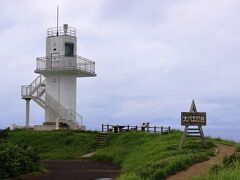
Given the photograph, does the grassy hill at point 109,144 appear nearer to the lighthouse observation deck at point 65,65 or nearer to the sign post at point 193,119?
the sign post at point 193,119

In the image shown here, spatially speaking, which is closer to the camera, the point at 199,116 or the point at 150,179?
the point at 150,179

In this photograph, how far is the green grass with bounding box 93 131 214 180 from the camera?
50.5 ft

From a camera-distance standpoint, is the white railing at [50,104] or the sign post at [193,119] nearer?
the sign post at [193,119]

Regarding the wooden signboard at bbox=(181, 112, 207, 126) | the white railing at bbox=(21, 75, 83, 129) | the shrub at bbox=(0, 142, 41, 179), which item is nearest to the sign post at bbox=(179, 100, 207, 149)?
the wooden signboard at bbox=(181, 112, 207, 126)

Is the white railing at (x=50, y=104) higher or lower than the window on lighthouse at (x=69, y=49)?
lower

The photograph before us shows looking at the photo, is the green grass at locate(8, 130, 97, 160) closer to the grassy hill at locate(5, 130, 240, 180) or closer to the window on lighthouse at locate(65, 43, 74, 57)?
the grassy hill at locate(5, 130, 240, 180)

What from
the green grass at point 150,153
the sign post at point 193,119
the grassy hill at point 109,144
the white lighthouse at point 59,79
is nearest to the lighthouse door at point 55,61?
the white lighthouse at point 59,79

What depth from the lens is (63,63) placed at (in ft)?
147

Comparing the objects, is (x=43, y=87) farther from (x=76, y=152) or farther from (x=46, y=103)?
(x=76, y=152)

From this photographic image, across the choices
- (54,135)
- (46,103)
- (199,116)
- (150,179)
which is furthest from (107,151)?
(150,179)

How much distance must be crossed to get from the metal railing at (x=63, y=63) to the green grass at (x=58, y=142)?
650 centimetres

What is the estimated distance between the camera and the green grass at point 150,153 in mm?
15406

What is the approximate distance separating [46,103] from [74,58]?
475cm

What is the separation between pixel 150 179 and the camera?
13906 millimetres
